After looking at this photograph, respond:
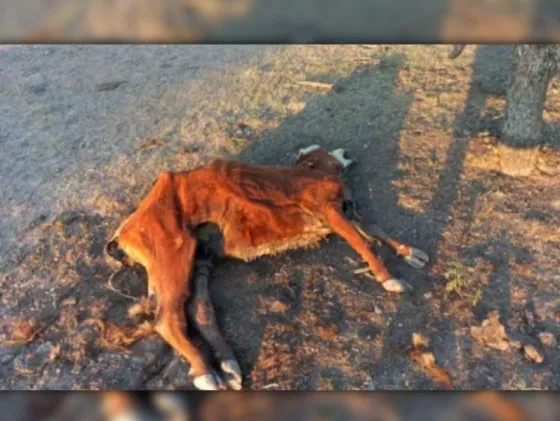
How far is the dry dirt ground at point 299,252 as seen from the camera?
12.0 ft

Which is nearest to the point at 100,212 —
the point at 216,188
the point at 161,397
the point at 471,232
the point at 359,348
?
the point at 216,188

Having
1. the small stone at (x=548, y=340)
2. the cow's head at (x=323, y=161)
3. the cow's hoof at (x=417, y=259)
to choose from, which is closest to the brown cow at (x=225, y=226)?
the cow's hoof at (x=417, y=259)

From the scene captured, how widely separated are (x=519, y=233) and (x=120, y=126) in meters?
A: 3.84

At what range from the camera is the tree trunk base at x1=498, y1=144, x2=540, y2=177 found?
5066 mm

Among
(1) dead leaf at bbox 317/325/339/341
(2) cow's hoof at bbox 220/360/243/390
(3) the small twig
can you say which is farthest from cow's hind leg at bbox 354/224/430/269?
(3) the small twig

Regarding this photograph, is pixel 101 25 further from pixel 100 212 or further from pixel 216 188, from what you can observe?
pixel 100 212

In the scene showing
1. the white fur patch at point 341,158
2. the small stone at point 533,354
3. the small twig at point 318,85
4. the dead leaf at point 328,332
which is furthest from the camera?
the small twig at point 318,85

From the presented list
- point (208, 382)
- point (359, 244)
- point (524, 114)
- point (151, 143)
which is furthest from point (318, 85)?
point (208, 382)

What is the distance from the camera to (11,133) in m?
6.19

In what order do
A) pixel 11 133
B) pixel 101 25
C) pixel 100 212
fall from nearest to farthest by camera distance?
pixel 101 25, pixel 100 212, pixel 11 133

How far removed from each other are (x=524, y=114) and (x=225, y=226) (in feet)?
8.59

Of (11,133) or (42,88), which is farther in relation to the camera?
(42,88)

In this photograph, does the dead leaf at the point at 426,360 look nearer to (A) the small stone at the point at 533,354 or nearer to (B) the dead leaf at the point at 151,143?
(A) the small stone at the point at 533,354

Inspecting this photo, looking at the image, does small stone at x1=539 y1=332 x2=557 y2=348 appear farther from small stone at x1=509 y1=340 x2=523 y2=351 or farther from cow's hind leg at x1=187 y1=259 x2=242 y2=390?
cow's hind leg at x1=187 y1=259 x2=242 y2=390
